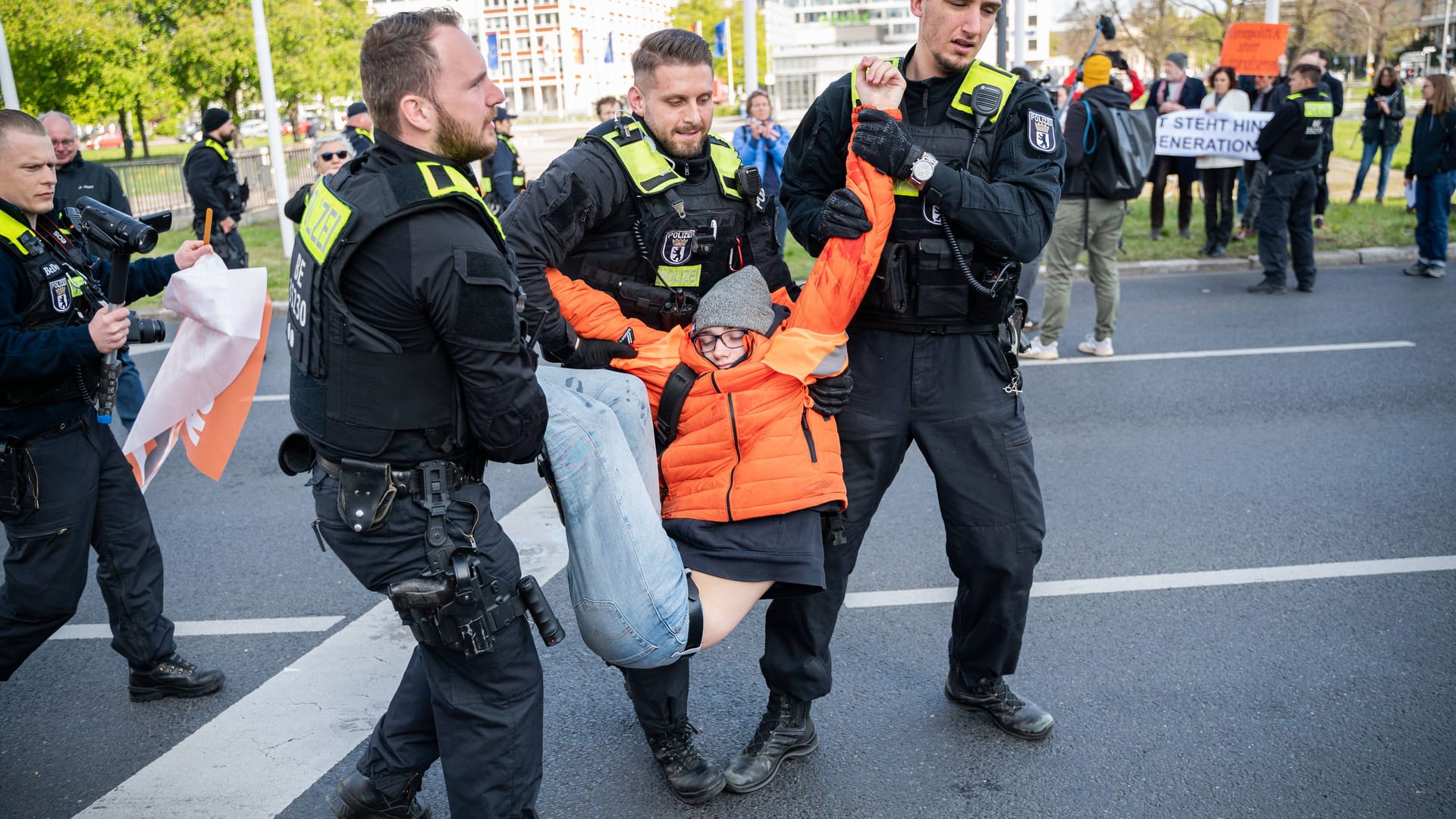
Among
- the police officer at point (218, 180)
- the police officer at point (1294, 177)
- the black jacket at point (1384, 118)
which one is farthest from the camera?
the black jacket at point (1384, 118)

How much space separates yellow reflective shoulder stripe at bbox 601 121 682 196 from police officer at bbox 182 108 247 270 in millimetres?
7311

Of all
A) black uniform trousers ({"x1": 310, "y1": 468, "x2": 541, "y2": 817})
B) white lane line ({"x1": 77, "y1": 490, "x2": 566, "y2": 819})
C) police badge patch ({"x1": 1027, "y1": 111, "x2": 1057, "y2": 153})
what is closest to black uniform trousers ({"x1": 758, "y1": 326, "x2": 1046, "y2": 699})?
police badge patch ({"x1": 1027, "y1": 111, "x2": 1057, "y2": 153})

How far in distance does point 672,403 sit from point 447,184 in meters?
0.94

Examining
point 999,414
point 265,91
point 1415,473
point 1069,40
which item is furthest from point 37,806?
point 1069,40

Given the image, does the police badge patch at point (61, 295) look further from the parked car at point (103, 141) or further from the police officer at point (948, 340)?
the parked car at point (103, 141)

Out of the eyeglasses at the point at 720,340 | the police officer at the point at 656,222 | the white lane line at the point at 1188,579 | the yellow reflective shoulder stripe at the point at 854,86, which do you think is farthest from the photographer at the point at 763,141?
the eyeglasses at the point at 720,340

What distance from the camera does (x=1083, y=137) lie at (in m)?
7.82

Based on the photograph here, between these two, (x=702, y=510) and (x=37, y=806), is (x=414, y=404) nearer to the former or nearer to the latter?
(x=702, y=510)

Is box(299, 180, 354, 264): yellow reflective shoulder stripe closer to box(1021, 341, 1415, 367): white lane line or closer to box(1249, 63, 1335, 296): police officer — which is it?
box(1021, 341, 1415, 367): white lane line

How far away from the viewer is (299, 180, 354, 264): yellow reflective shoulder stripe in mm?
2289

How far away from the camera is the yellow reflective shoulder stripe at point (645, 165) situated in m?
3.23

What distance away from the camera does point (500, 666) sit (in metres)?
2.50

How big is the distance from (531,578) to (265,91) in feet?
43.7

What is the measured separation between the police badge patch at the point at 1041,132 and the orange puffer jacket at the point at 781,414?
39 cm
